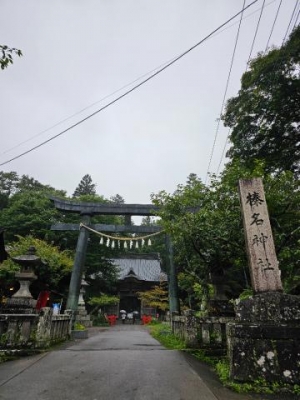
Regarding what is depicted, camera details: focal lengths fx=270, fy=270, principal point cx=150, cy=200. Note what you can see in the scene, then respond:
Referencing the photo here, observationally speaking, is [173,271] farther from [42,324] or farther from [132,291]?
[132,291]

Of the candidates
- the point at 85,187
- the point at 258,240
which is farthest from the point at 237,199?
the point at 85,187

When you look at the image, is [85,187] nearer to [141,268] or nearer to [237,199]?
[141,268]

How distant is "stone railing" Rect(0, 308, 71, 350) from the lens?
6703 mm

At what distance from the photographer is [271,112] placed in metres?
12.7

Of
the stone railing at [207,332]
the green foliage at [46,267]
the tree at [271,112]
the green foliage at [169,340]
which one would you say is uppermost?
the tree at [271,112]

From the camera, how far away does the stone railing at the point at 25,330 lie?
6.70 metres

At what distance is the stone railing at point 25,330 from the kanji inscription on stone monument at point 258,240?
5.75 m

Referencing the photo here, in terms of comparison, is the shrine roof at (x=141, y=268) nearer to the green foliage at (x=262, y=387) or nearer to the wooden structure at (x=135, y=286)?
the wooden structure at (x=135, y=286)

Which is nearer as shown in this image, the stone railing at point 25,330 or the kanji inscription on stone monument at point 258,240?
the kanji inscription on stone monument at point 258,240

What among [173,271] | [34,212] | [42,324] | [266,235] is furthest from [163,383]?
[34,212]

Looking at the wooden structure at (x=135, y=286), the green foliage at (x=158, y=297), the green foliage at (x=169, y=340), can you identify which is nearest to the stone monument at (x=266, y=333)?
the green foliage at (x=169, y=340)

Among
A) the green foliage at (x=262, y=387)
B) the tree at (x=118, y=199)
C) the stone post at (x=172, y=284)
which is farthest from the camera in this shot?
the tree at (x=118, y=199)

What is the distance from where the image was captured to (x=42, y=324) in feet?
24.5

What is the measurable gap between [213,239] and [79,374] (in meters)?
5.07
